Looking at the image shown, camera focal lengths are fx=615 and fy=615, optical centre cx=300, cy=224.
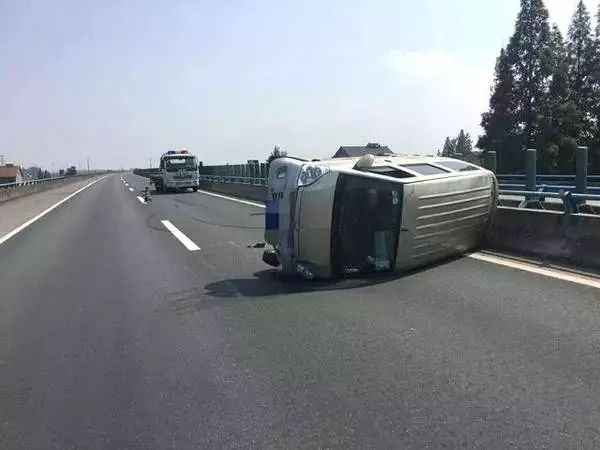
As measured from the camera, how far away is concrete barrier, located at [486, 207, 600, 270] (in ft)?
28.2

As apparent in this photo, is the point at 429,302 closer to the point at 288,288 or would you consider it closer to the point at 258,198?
the point at 288,288

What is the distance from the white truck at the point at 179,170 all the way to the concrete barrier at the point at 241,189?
165 cm

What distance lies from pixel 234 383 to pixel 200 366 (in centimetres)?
55

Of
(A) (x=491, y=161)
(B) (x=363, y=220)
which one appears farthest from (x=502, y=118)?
(B) (x=363, y=220)

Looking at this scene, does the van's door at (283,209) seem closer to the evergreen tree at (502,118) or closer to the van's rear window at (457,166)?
the van's rear window at (457,166)

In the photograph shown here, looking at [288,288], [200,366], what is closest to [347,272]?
[288,288]

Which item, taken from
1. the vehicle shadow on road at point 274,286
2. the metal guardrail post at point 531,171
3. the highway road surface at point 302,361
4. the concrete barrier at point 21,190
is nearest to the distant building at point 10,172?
the concrete barrier at point 21,190

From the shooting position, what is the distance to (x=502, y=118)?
5928 centimetres

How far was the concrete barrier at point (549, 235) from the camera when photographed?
28.2ft

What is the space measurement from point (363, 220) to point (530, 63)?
56983mm

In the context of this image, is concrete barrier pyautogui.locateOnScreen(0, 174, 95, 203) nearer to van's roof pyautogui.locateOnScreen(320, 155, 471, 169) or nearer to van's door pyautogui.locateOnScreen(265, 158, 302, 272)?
van's door pyautogui.locateOnScreen(265, 158, 302, 272)

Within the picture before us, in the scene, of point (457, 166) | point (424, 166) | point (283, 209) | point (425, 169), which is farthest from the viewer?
point (457, 166)

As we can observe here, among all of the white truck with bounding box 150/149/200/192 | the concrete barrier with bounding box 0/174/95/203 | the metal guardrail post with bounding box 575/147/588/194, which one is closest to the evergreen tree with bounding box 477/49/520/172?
→ the white truck with bounding box 150/149/200/192

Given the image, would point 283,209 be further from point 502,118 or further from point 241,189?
point 502,118
